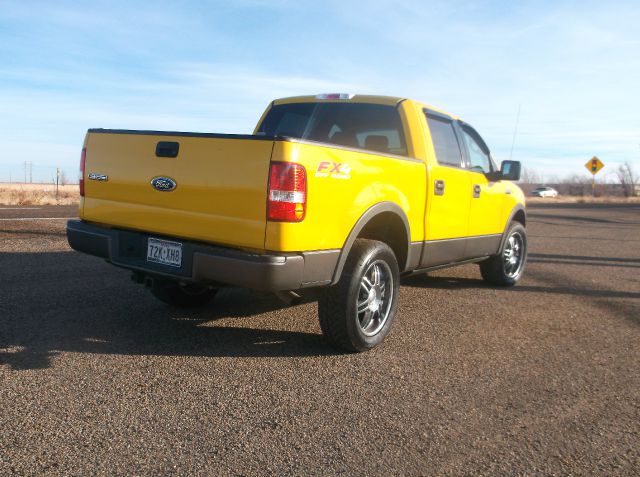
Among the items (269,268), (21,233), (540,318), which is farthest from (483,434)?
(21,233)

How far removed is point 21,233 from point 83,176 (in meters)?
6.63

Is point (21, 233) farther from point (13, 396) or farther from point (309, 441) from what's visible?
point (309, 441)

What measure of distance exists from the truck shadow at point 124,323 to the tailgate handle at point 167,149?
137 cm

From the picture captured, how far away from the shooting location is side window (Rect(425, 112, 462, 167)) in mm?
5387

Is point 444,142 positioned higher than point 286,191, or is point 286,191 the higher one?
point 444,142

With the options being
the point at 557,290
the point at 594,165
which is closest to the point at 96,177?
the point at 557,290

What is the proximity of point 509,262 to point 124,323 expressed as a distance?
4765 millimetres

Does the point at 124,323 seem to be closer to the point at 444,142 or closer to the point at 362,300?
the point at 362,300

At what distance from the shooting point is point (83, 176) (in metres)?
4.40

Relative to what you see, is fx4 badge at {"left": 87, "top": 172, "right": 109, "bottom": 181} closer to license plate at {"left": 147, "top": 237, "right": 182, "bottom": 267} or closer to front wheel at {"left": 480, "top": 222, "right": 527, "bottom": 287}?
license plate at {"left": 147, "top": 237, "right": 182, "bottom": 267}

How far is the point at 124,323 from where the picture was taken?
4668mm

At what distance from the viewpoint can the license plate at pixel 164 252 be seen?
150 inches

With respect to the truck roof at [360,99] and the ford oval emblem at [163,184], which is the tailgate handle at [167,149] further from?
the truck roof at [360,99]

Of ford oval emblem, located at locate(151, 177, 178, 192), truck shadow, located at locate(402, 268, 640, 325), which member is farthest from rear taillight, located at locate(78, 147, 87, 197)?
truck shadow, located at locate(402, 268, 640, 325)
